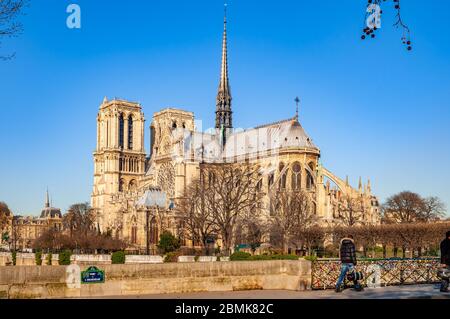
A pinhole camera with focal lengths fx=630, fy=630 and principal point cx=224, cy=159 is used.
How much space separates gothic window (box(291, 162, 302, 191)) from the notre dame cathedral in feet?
0.42

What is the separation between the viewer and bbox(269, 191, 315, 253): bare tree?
63.8 m

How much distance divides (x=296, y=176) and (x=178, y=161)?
1826 centimetres

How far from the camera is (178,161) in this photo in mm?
90250

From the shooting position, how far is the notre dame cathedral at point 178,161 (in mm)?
81562

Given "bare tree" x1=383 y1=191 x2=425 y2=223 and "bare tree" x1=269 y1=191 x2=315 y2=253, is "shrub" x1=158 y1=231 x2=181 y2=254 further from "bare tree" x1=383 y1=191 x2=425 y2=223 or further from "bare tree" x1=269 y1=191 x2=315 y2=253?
"bare tree" x1=383 y1=191 x2=425 y2=223

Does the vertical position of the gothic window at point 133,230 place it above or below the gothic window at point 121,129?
below

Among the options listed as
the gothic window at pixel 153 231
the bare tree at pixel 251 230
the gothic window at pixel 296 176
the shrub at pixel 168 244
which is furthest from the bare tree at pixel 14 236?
the bare tree at pixel 251 230

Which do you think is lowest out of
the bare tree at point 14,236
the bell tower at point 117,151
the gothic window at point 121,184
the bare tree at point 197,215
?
the bare tree at point 14,236

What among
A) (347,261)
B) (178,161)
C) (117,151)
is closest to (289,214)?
(178,161)

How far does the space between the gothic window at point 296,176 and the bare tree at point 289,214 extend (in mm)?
4152

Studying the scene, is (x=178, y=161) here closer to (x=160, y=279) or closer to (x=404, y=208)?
(x=404, y=208)

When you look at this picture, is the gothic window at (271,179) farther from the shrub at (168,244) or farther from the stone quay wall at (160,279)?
the stone quay wall at (160,279)

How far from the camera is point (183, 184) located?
8919 centimetres
